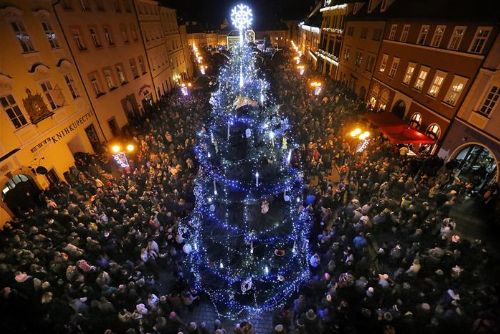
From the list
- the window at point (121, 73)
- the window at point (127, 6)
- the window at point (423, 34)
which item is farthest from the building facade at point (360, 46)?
the window at point (121, 73)

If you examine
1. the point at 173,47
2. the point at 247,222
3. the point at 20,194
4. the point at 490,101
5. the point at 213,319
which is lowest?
the point at 213,319

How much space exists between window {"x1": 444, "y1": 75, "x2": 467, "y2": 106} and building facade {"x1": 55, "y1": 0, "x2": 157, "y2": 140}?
2185cm

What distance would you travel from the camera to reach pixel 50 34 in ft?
48.1

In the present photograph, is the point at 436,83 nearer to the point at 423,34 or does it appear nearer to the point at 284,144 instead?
the point at 423,34

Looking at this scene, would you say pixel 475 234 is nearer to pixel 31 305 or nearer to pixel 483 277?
pixel 483 277

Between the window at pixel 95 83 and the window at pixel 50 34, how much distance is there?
9.19 feet

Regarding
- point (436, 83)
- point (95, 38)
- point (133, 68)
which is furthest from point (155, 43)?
point (436, 83)

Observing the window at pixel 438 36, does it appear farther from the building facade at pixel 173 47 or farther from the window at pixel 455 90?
the building facade at pixel 173 47

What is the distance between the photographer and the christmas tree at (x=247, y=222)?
9.39 meters

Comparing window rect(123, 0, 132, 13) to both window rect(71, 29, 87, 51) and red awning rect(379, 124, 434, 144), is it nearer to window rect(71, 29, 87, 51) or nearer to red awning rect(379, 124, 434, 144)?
window rect(71, 29, 87, 51)

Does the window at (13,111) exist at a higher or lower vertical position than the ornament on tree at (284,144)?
higher

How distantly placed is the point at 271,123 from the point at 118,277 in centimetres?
1442

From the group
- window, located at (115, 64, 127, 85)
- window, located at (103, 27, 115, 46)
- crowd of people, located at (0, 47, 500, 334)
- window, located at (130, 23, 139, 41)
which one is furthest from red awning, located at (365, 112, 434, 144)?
window, located at (130, 23, 139, 41)

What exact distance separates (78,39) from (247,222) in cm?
1609
